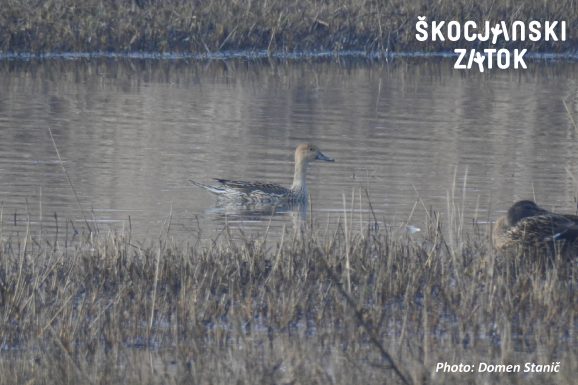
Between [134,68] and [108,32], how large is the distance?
2.13 metres

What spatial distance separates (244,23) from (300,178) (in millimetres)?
15730

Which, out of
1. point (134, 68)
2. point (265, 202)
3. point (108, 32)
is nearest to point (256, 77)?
point (134, 68)

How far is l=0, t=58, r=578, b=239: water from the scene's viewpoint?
1145cm

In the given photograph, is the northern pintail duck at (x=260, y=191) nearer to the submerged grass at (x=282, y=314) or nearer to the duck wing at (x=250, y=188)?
the duck wing at (x=250, y=188)

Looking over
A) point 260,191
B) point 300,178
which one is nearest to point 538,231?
point 260,191

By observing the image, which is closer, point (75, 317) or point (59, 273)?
point (75, 317)

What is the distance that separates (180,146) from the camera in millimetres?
15664

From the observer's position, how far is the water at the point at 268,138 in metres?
11.5

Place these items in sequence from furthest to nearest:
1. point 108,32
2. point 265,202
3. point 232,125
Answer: point 108,32 < point 232,125 < point 265,202

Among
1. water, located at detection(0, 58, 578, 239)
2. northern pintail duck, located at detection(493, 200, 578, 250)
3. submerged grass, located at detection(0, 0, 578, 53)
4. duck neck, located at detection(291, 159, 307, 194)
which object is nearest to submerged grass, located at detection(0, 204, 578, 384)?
northern pintail duck, located at detection(493, 200, 578, 250)

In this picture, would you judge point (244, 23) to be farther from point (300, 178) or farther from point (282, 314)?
point (282, 314)

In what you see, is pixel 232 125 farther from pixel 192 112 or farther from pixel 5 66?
pixel 5 66

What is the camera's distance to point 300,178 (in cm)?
1248

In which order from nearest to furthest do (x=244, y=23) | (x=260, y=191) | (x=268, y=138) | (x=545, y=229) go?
(x=545, y=229) → (x=260, y=191) → (x=268, y=138) → (x=244, y=23)
